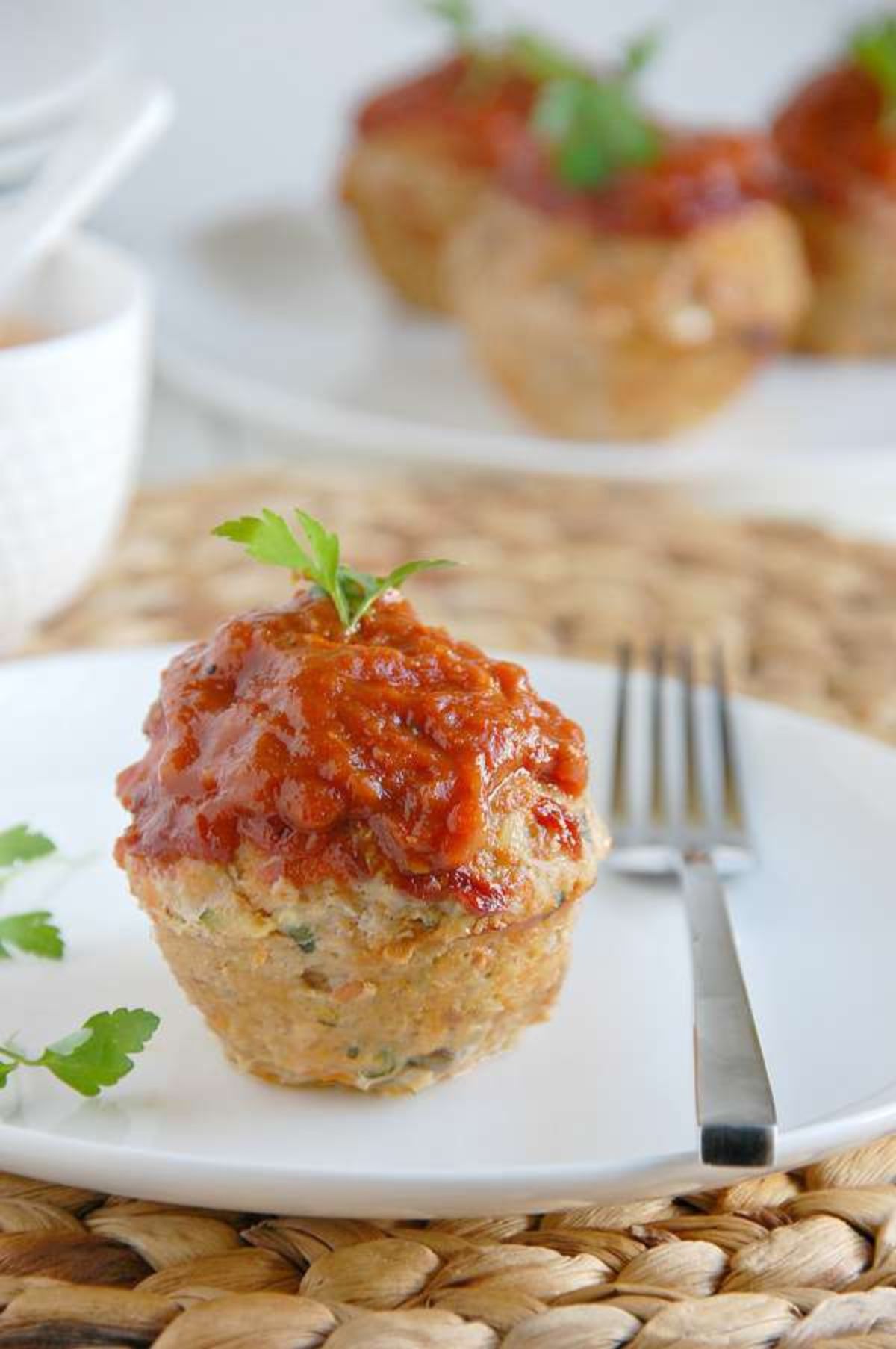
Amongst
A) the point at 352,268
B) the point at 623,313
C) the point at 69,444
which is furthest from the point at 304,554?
the point at 352,268

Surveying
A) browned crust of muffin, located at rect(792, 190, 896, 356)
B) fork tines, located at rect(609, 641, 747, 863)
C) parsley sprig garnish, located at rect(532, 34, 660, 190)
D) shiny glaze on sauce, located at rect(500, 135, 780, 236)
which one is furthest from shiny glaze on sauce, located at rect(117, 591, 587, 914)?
browned crust of muffin, located at rect(792, 190, 896, 356)

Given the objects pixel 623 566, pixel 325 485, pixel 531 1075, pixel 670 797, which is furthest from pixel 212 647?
pixel 325 485

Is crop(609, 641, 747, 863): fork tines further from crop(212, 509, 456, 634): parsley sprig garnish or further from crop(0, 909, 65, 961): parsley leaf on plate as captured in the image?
crop(0, 909, 65, 961): parsley leaf on plate

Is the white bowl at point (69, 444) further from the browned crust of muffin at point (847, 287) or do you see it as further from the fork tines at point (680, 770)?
the browned crust of muffin at point (847, 287)

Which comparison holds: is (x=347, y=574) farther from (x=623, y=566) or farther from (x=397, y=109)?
(x=397, y=109)

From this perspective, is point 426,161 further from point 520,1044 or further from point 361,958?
point 361,958
